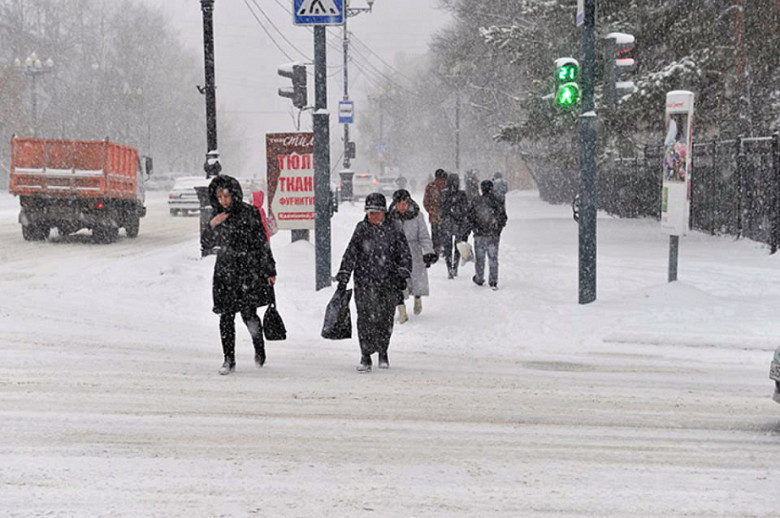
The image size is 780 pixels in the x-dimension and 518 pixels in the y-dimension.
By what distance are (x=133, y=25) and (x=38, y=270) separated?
77.2 metres

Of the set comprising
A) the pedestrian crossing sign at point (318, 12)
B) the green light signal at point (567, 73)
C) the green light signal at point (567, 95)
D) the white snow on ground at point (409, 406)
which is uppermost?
the pedestrian crossing sign at point (318, 12)

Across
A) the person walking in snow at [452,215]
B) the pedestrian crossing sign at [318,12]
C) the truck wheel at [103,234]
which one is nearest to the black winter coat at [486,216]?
the person walking in snow at [452,215]

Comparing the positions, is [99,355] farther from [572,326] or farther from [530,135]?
[530,135]

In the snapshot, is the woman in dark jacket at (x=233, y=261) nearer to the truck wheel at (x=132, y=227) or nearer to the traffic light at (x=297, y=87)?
the traffic light at (x=297, y=87)

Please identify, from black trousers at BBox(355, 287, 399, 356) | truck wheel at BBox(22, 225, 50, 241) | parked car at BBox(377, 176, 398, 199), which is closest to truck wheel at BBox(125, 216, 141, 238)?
truck wheel at BBox(22, 225, 50, 241)

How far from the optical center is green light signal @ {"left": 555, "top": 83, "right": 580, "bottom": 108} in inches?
478

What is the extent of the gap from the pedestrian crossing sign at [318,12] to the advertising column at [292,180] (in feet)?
13.3

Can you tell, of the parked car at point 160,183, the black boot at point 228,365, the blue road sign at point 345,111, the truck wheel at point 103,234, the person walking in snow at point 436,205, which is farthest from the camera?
the parked car at point 160,183

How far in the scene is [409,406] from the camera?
290 inches

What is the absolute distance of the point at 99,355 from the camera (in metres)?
9.40

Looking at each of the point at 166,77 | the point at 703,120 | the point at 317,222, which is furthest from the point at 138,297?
the point at 166,77

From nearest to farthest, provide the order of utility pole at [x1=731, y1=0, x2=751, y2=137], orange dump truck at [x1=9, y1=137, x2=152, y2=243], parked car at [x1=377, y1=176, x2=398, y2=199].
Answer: orange dump truck at [x1=9, y1=137, x2=152, y2=243], utility pole at [x1=731, y1=0, x2=751, y2=137], parked car at [x1=377, y1=176, x2=398, y2=199]

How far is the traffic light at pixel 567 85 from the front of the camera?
12156 mm

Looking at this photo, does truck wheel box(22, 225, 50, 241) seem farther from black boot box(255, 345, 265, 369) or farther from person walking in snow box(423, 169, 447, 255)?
black boot box(255, 345, 265, 369)
